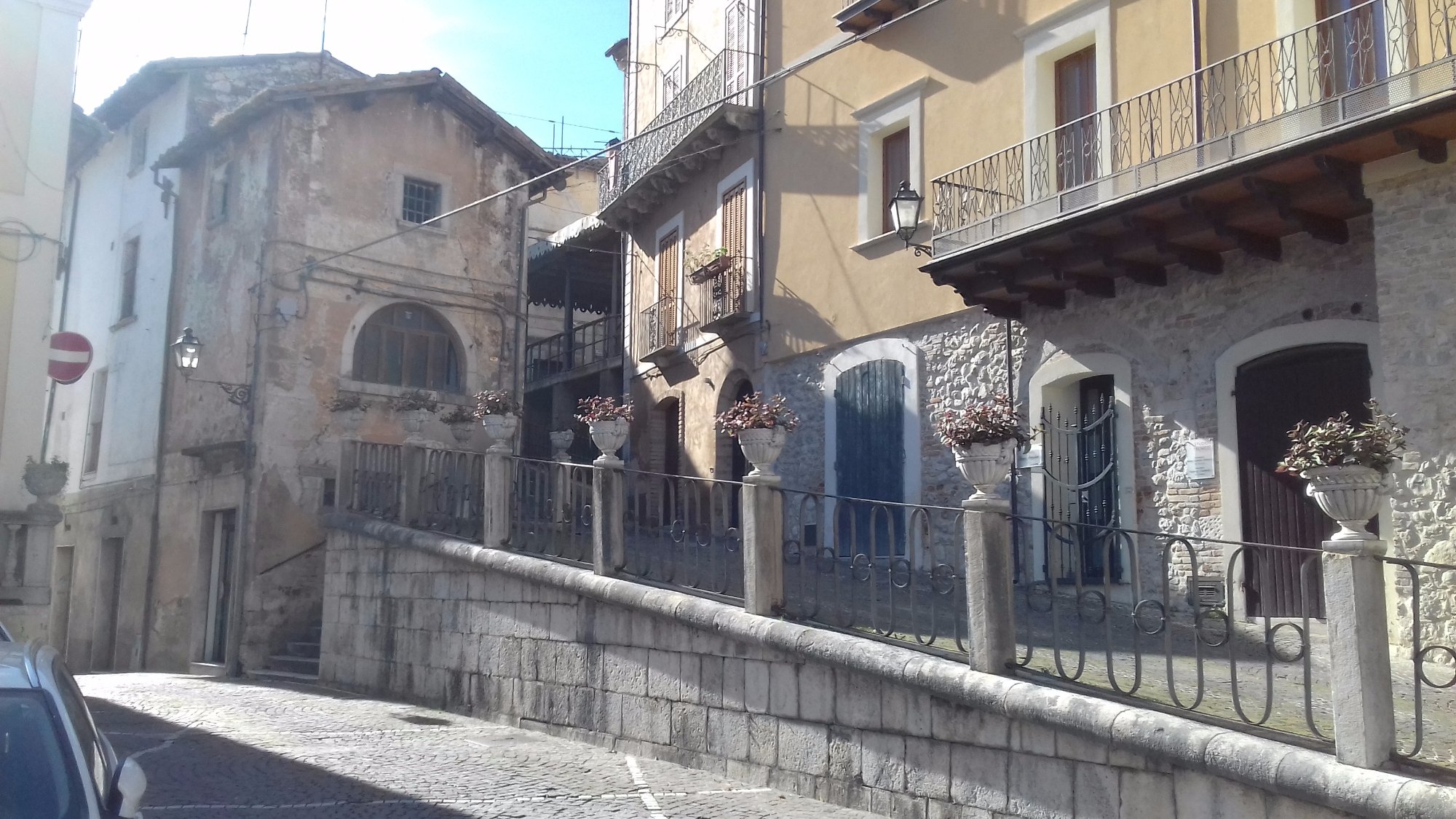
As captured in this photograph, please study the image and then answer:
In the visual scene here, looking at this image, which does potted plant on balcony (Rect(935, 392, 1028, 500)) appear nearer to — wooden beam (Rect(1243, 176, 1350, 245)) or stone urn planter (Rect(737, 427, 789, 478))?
stone urn planter (Rect(737, 427, 789, 478))

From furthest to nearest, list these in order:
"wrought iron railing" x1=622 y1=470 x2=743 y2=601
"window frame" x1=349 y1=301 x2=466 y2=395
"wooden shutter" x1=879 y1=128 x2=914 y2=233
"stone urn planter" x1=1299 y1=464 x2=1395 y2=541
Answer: "window frame" x1=349 y1=301 x2=466 y2=395 → "wooden shutter" x1=879 y1=128 x2=914 y2=233 → "wrought iron railing" x1=622 y1=470 x2=743 y2=601 → "stone urn planter" x1=1299 y1=464 x2=1395 y2=541

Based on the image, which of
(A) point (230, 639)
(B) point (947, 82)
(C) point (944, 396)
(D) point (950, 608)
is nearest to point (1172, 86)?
(B) point (947, 82)

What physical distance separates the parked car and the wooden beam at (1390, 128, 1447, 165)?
27.5 ft

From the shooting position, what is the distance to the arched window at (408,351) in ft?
57.0

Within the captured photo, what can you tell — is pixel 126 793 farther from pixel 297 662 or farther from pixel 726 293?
pixel 726 293

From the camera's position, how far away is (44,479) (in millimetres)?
13898

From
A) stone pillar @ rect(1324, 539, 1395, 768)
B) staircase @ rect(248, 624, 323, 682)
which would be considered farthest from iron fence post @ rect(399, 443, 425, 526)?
stone pillar @ rect(1324, 539, 1395, 768)

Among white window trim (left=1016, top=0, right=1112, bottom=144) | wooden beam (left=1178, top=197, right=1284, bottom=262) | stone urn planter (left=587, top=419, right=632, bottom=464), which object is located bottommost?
stone urn planter (left=587, top=419, right=632, bottom=464)

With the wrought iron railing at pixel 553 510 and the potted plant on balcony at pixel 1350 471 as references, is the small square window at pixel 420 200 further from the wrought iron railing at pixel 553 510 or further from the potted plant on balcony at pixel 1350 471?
the potted plant on balcony at pixel 1350 471

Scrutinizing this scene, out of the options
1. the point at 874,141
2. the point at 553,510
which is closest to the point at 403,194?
the point at 874,141

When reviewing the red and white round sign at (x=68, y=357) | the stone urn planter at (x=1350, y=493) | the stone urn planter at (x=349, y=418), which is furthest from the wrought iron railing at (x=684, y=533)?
the stone urn planter at (x=349, y=418)

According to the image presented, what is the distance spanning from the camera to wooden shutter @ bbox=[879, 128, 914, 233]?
46.7 ft

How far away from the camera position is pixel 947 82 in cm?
1338

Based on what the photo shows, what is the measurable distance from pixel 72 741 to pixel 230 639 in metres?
12.2
